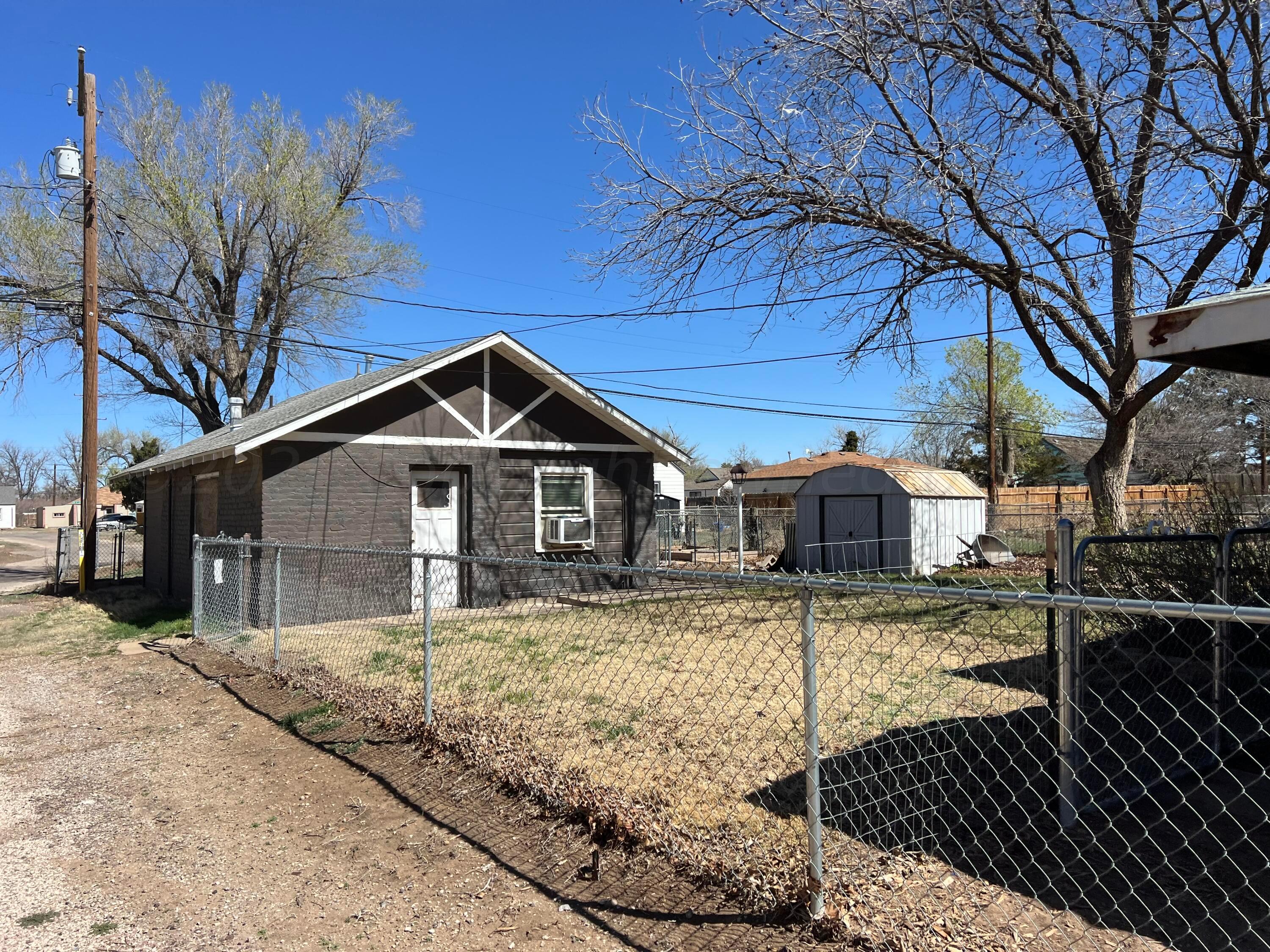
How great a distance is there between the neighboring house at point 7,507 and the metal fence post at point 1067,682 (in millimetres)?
92622

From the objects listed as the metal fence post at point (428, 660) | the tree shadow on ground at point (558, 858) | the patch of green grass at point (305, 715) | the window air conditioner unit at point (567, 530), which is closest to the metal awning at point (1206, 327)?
the tree shadow on ground at point (558, 858)

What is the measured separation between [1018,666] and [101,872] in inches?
272

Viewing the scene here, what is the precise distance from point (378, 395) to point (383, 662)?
515 cm

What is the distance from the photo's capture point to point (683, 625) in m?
11.1

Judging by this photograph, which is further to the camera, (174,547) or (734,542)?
(734,542)

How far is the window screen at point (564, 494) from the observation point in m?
13.8

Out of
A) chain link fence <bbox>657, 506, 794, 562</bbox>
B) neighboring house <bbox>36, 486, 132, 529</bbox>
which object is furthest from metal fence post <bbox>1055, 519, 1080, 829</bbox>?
neighboring house <bbox>36, 486, 132, 529</bbox>

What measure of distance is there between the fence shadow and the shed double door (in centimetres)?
1660

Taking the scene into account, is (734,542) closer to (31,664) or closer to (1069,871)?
(31,664)

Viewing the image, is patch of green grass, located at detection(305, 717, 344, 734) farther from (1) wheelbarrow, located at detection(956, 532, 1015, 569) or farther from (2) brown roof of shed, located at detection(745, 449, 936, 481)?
(2) brown roof of shed, located at detection(745, 449, 936, 481)

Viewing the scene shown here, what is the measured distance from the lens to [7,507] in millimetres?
79000

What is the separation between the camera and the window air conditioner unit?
44.6 ft

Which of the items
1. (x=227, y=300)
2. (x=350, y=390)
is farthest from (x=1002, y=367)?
(x=350, y=390)

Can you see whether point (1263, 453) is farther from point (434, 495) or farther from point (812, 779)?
point (812, 779)
